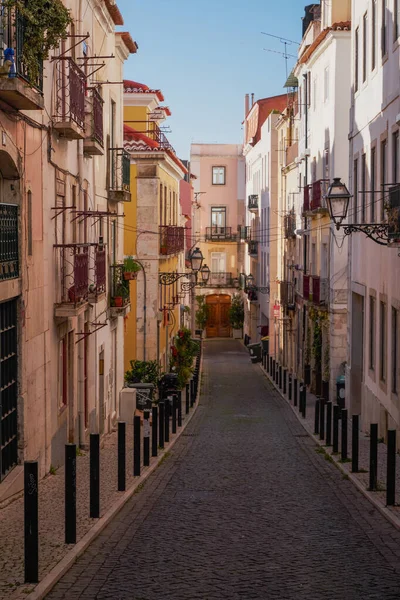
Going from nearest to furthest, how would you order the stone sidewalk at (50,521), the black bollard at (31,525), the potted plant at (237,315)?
the black bollard at (31,525), the stone sidewalk at (50,521), the potted plant at (237,315)

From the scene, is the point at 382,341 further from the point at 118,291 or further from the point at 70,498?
the point at 70,498

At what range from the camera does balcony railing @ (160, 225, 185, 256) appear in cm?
3591

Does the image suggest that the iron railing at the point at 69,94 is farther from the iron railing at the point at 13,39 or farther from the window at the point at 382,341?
the window at the point at 382,341

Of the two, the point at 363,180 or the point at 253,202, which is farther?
the point at 253,202

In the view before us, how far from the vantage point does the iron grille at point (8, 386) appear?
486 inches

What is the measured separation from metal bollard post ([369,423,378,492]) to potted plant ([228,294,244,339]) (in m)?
55.6

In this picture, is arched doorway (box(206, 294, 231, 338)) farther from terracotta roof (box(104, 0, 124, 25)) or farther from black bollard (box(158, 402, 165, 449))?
black bollard (box(158, 402, 165, 449))

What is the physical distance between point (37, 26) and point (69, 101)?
4.73m

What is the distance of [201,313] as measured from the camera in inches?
2773

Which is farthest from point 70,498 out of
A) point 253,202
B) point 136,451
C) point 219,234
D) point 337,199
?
point 219,234

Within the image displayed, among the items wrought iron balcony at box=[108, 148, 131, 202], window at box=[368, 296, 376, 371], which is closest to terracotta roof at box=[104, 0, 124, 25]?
wrought iron balcony at box=[108, 148, 131, 202]

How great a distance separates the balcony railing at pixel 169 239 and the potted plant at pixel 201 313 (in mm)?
29787

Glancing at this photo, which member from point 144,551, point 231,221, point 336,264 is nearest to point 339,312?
point 336,264

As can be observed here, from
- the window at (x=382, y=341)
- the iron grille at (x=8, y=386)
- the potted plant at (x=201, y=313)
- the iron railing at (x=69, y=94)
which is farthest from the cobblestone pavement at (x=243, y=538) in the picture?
the potted plant at (x=201, y=313)
